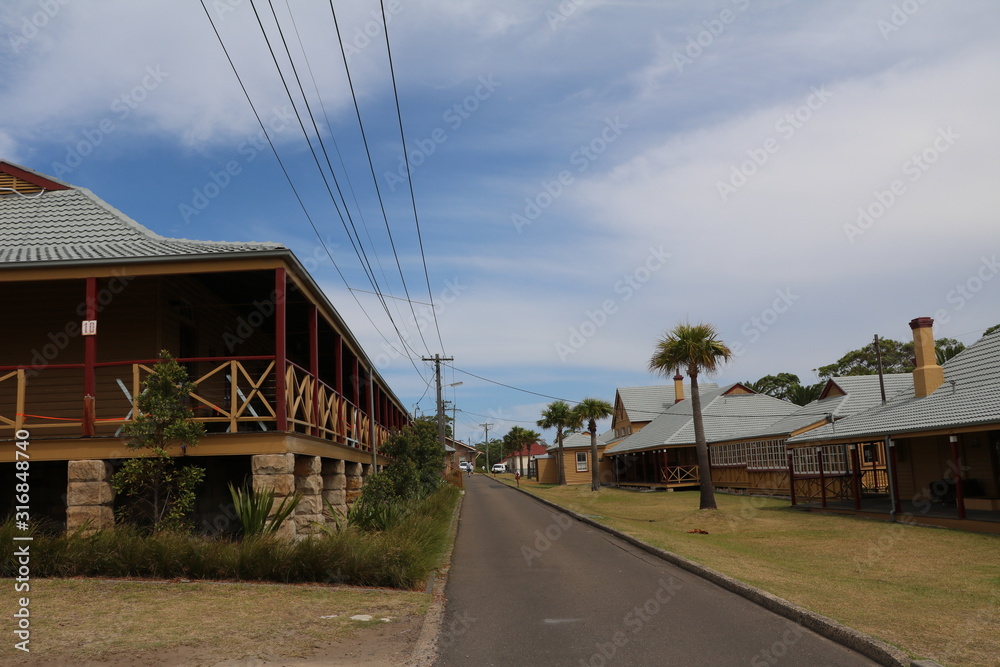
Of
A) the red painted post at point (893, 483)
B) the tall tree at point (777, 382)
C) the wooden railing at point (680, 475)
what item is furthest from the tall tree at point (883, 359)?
the red painted post at point (893, 483)

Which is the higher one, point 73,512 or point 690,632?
point 73,512

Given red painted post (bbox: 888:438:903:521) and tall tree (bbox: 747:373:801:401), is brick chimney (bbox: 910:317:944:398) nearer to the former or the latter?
red painted post (bbox: 888:438:903:521)

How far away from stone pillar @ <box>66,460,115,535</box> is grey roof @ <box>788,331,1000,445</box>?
16738mm

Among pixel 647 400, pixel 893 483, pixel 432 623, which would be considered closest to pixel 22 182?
pixel 432 623

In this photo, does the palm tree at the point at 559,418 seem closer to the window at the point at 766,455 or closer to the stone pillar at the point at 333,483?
the window at the point at 766,455

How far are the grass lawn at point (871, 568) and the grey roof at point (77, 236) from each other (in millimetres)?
9126

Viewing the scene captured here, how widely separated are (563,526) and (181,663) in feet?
Result: 53.1

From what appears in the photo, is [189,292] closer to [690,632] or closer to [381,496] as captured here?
[381,496]

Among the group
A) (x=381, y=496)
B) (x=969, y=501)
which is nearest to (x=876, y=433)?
(x=969, y=501)

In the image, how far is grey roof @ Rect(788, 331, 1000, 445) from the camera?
728 inches

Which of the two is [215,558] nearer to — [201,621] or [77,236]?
[201,621]

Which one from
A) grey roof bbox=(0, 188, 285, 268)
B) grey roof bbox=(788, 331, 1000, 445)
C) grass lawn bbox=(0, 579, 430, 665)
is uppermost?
grey roof bbox=(0, 188, 285, 268)

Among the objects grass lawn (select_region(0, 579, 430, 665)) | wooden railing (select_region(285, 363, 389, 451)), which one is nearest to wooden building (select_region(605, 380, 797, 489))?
wooden railing (select_region(285, 363, 389, 451))

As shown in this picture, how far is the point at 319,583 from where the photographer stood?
1046 centimetres
